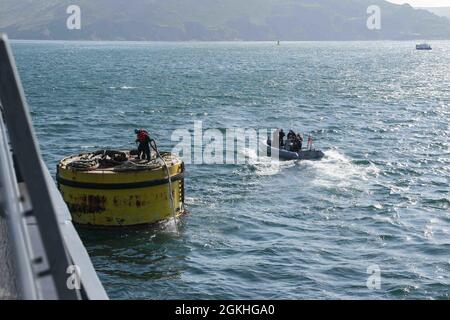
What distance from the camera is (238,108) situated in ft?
213

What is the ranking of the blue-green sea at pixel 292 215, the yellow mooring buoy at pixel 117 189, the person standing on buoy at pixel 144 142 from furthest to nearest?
the person standing on buoy at pixel 144 142
the yellow mooring buoy at pixel 117 189
the blue-green sea at pixel 292 215

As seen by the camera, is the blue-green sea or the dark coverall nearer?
the blue-green sea

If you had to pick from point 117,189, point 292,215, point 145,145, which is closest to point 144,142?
point 145,145

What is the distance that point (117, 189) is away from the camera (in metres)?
20.3

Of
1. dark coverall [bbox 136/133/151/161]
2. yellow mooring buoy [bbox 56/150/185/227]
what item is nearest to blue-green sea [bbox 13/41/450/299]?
yellow mooring buoy [bbox 56/150/185/227]

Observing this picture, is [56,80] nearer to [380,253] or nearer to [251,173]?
[251,173]

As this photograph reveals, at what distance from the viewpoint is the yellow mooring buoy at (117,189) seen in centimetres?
2027

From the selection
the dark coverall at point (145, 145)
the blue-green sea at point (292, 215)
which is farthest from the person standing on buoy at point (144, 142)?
the blue-green sea at point (292, 215)

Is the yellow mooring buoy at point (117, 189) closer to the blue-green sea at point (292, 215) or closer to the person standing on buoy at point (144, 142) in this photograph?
the person standing on buoy at point (144, 142)

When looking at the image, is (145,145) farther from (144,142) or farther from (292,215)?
(292,215)

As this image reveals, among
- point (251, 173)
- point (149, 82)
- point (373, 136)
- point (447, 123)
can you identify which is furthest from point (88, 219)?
point (149, 82)

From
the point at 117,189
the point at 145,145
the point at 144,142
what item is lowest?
the point at 117,189

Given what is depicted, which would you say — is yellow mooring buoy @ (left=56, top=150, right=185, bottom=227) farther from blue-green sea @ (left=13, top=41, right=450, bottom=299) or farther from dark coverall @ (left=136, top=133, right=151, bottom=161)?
blue-green sea @ (left=13, top=41, right=450, bottom=299)

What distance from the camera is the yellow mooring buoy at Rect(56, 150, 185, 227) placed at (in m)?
20.3
